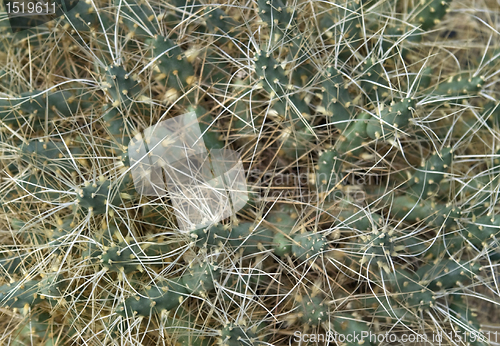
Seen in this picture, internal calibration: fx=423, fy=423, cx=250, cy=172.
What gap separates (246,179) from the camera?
1.32m

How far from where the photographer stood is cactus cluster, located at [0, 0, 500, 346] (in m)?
1.22

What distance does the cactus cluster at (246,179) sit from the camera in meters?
1.22

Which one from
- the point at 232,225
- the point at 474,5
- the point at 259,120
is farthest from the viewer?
the point at 474,5

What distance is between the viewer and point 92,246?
1.24 m

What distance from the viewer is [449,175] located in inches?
A: 52.8

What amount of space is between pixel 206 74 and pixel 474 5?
1.06 meters

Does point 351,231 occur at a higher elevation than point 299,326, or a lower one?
higher

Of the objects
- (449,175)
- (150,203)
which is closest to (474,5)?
(449,175)

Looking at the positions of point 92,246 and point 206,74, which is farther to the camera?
point 206,74

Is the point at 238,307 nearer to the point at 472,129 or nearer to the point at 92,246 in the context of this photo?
the point at 92,246

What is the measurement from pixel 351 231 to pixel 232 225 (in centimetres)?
36

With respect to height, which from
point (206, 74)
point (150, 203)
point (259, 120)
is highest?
point (206, 74)

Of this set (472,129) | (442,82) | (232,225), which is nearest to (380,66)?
(442,82)

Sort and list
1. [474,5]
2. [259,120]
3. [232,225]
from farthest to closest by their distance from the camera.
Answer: [474,5]
[259,120]
[232,225]
